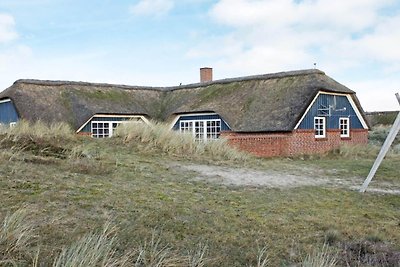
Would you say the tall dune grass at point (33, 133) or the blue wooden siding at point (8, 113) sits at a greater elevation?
the blue wooden siding at point (8, 113)

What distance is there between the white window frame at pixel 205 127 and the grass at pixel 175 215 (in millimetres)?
15822

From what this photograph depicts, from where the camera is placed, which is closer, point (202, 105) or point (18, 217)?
point (18, 217)

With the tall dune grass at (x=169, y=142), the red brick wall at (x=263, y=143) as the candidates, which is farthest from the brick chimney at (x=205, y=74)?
the tall dune grass at (x=169, y=142)

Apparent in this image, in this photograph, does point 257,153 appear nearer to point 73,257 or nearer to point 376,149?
point 376,149

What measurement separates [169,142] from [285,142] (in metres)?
9.76

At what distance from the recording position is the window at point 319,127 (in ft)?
88.6

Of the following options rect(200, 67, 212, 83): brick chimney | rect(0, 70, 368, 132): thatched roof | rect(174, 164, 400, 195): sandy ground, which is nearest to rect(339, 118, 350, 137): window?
rect(0, 70, 368, 132): thatched roof

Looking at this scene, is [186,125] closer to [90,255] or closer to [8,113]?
[8,113]

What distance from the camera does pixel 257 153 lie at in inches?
1032

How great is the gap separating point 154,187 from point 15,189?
2.89 m

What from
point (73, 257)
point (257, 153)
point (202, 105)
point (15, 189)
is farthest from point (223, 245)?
point (202, 105)

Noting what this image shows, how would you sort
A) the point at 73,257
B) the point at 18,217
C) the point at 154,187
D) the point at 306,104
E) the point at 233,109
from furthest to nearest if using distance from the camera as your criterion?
1. the point at 233,109
2. the point at 306,104
3. the point at 154,187
4. the point at 18,217
5. the point at 73,257

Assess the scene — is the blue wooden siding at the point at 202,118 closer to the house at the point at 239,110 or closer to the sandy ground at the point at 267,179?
Result: the house at the point at 239,110

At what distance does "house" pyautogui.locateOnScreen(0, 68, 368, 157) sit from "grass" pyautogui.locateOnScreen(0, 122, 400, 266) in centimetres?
1378
